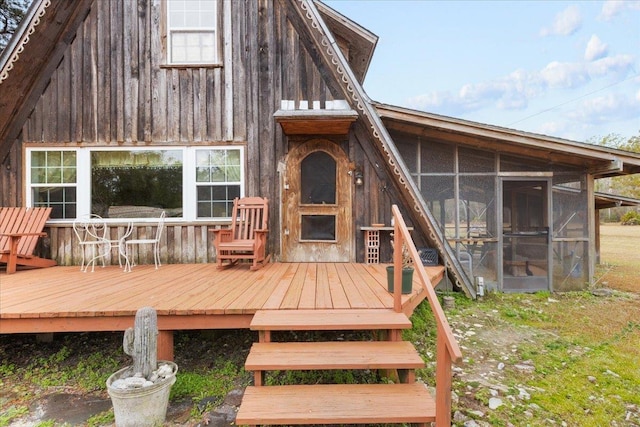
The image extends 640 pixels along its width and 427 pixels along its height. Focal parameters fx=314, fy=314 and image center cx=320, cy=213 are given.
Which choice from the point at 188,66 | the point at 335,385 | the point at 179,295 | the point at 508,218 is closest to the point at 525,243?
the point at 508,218

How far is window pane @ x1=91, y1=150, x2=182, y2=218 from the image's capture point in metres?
5.42

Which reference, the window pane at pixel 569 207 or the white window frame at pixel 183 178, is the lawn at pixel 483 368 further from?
the white window frame at pixel 183 178

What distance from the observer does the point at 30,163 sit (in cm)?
531

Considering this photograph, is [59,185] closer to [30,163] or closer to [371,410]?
[30,163]

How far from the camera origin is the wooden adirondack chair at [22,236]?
4633 millimetres

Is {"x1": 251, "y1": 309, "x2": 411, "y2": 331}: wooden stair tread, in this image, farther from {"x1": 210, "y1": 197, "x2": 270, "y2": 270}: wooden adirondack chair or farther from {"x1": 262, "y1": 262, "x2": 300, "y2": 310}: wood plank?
{"x1": 210, "y1": 197, "x2": 270, "y2": 270}: wooden adirondack chair

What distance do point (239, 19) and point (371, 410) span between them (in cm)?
592

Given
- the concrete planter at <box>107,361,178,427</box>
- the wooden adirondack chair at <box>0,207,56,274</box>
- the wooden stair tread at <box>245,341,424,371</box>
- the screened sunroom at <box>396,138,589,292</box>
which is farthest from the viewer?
the screened sunroom at <box>396,138,589,292</box>

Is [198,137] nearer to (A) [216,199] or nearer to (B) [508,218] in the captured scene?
(A) [216,199]

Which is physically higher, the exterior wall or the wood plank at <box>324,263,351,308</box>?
the exterior wall

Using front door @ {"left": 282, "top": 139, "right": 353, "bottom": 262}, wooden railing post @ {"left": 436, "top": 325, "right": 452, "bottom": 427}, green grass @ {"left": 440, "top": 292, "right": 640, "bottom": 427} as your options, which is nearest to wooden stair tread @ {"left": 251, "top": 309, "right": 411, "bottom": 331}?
wooden railing post @ {"left": 436, "top": 325, "right": 452, "bottom": 427}

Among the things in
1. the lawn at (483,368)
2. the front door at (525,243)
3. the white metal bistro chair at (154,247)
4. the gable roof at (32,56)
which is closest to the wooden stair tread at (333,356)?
the lawn at (483,368)

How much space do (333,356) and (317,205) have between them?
126 inches

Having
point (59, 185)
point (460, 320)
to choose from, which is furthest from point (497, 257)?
point (59, 185)
